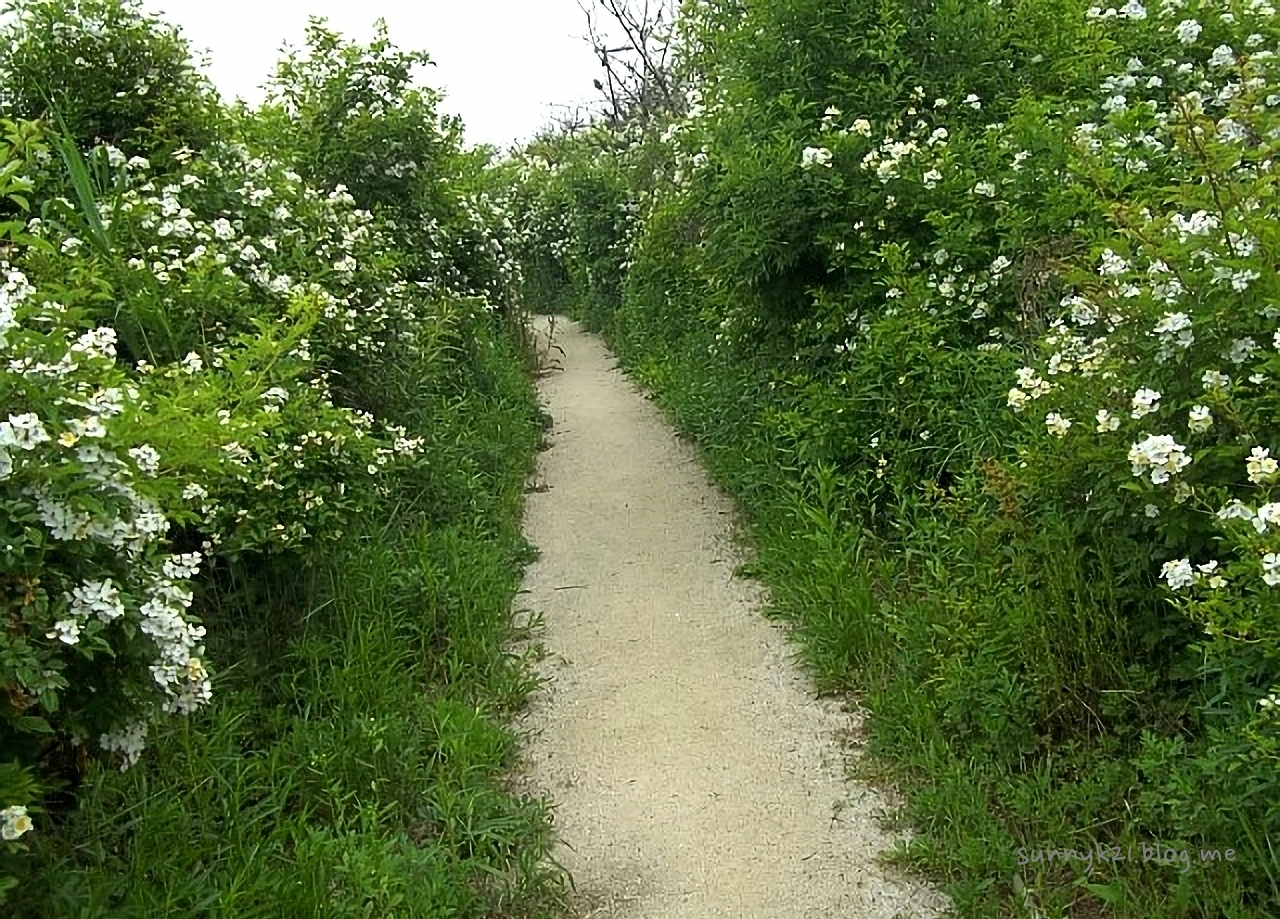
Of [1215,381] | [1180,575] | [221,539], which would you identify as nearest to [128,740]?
[221,539]

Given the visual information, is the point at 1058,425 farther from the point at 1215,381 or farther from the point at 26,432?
the point at 26,432

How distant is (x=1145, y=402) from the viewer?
9.30 ft

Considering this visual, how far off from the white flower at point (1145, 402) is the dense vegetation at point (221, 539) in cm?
212

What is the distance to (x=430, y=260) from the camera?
8805 millimetres

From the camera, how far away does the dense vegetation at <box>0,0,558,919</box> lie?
2.17 m

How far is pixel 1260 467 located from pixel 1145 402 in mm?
394

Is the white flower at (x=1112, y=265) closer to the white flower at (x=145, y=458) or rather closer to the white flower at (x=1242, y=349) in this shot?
the white flower at (x=1242, y=349)

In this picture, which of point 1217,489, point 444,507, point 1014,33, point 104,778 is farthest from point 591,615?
point 1014,33

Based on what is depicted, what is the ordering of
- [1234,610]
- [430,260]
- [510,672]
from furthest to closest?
[430,260], [510,672], [1234,610]

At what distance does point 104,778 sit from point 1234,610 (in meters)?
2.93

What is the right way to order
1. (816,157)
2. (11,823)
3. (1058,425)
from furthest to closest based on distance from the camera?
1. (816,157)
2. (1058,425)
3. (11,823)

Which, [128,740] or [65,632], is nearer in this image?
[65,632]

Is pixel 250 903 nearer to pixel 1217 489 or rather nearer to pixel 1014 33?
pixel 1217 489

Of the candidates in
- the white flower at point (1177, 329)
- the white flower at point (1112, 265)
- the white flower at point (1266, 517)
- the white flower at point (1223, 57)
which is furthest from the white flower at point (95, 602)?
the white flower at point (1223, 57)
